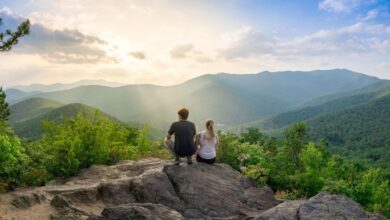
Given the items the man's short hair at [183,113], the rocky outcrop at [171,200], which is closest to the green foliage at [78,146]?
the rocky outcrop at [171,200]

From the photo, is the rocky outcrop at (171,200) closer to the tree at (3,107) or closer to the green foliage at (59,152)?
the green foliage at (59,152)

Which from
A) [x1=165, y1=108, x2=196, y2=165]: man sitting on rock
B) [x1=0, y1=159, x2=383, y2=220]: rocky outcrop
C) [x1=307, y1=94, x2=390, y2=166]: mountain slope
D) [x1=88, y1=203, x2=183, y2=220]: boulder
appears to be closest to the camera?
[x1=88, y1=203, x2=183, y2=220]: boulder

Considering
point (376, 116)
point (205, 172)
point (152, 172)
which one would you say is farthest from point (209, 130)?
point (376, 116)

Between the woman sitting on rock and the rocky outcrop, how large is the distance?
31cm

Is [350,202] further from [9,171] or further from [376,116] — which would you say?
[376,116]

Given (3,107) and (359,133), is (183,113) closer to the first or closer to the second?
(3,107)

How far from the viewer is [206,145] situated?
1258 cm

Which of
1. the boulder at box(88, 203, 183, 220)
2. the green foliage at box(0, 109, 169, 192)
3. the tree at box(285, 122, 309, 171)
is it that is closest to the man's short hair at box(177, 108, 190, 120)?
the green foliage at box(0, 109, 169, 192)

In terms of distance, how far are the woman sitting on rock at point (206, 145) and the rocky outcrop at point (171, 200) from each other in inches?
12.1

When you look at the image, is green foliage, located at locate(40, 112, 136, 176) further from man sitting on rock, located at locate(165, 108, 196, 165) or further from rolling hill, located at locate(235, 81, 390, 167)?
rolling hill, located at locate(235, 81, 390, 167)

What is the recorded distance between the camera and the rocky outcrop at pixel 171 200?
28.2 feet

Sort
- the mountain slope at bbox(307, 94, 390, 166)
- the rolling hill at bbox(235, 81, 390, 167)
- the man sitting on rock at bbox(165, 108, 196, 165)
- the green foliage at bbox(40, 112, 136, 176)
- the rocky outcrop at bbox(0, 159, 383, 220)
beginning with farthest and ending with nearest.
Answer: the mountain slope at bbox(307, 94, 390, 166), the rolling hill at bbox(235, 81, 390, 167), the green foliage at bbox(40, 112, 136, 176), the man sitting on rock at bbox(165, 108, 196, 165), the rocky outcrop at bbox(0, 159, 383, 220)

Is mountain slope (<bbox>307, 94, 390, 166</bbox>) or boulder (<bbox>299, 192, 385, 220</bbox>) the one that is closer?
boulder (<bbox>299, 192, 385, 220</bbox>)

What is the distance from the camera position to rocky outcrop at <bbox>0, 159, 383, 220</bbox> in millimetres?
8609
